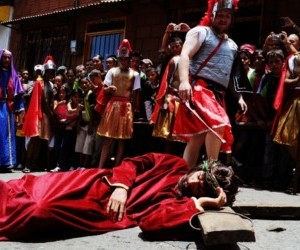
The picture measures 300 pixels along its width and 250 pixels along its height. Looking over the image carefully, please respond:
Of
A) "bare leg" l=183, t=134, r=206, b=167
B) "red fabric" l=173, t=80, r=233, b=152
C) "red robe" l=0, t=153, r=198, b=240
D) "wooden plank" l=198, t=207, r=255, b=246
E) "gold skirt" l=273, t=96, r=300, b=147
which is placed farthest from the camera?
"gold skirt" l=273, t=96, r=300, b=147

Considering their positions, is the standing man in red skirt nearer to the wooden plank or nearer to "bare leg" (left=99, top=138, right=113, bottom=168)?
the wooden plank

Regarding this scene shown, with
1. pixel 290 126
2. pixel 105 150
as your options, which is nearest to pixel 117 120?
pixel 105 150

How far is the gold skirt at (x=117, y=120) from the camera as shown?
262 inches

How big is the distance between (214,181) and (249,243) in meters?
0.48

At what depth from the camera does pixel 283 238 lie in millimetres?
3234

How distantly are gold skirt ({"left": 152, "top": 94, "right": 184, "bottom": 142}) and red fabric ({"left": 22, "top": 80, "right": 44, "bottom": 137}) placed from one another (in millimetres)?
2421

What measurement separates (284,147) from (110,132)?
95.8 inches

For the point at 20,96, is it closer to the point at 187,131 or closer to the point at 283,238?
the point at 187,131

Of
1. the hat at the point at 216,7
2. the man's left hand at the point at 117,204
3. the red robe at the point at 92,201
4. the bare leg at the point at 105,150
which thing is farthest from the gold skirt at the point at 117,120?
the man's left hand at the point at 117,204

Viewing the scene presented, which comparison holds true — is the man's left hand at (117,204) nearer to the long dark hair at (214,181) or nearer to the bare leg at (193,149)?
the long dark hair at (214,181)

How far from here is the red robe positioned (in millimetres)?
2734

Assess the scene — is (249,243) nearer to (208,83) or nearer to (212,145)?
(212,145)

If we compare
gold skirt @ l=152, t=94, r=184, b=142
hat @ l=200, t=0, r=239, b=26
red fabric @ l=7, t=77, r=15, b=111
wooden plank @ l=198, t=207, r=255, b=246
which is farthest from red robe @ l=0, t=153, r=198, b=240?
red fabric @ l=7, t=77, r=15, b=111

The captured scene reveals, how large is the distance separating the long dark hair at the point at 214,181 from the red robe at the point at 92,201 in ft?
0.28
